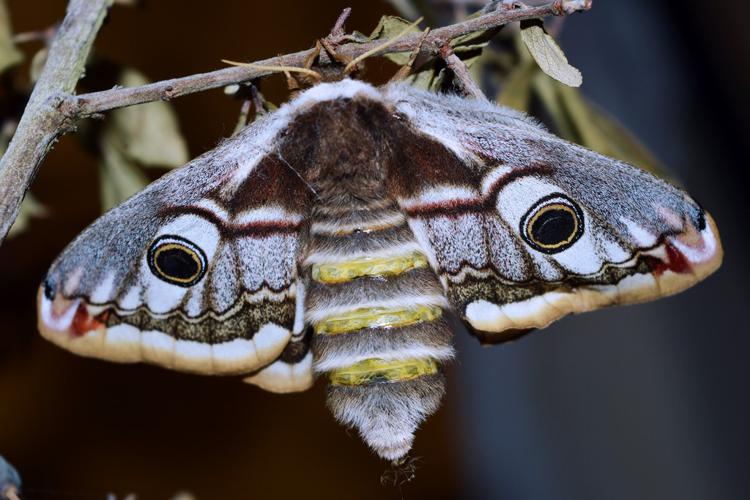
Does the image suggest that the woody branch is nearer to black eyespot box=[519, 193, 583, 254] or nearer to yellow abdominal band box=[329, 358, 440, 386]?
black eyespot box=[519, 193, 583, 254]

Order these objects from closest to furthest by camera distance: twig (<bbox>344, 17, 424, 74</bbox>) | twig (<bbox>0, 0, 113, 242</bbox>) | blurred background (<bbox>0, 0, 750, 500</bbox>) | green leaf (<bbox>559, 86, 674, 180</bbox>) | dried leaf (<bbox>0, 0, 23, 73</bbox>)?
twig (<bbox>0, 0, 113, 242</bbox>), twig (<bbox>344, 17, 424, 74</bbox>), dried leaf (<bbox>0, 0, 23, 73</bbox>), green leaf (<bbox>559, 86, 674, 180</bbox>), blurred background (<bbox>0, 0, 750, 500</bbox>)

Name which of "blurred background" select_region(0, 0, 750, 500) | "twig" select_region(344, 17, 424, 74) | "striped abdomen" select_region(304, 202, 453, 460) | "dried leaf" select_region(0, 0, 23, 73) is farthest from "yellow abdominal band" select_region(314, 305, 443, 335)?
"blurred background" select_region(0, 0, 750, 500)

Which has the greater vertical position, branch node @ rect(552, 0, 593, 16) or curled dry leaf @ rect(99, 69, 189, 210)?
curled dry leaf @ rect(99, 69, 189, 210)

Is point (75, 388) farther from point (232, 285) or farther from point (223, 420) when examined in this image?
point (232, 285)

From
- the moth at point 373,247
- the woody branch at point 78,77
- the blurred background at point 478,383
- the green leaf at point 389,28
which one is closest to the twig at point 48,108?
the woody branch at point 78,77

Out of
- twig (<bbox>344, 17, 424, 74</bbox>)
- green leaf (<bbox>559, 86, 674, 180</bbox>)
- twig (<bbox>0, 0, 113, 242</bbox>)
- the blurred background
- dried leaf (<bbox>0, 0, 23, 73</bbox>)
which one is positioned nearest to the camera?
twig (<bbox>0, 0, 113, 242</bbox>)

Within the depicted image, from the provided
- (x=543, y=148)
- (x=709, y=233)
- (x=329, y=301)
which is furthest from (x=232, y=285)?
(x=709, y=233)

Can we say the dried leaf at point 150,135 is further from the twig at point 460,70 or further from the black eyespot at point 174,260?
the twig at point 460,70
